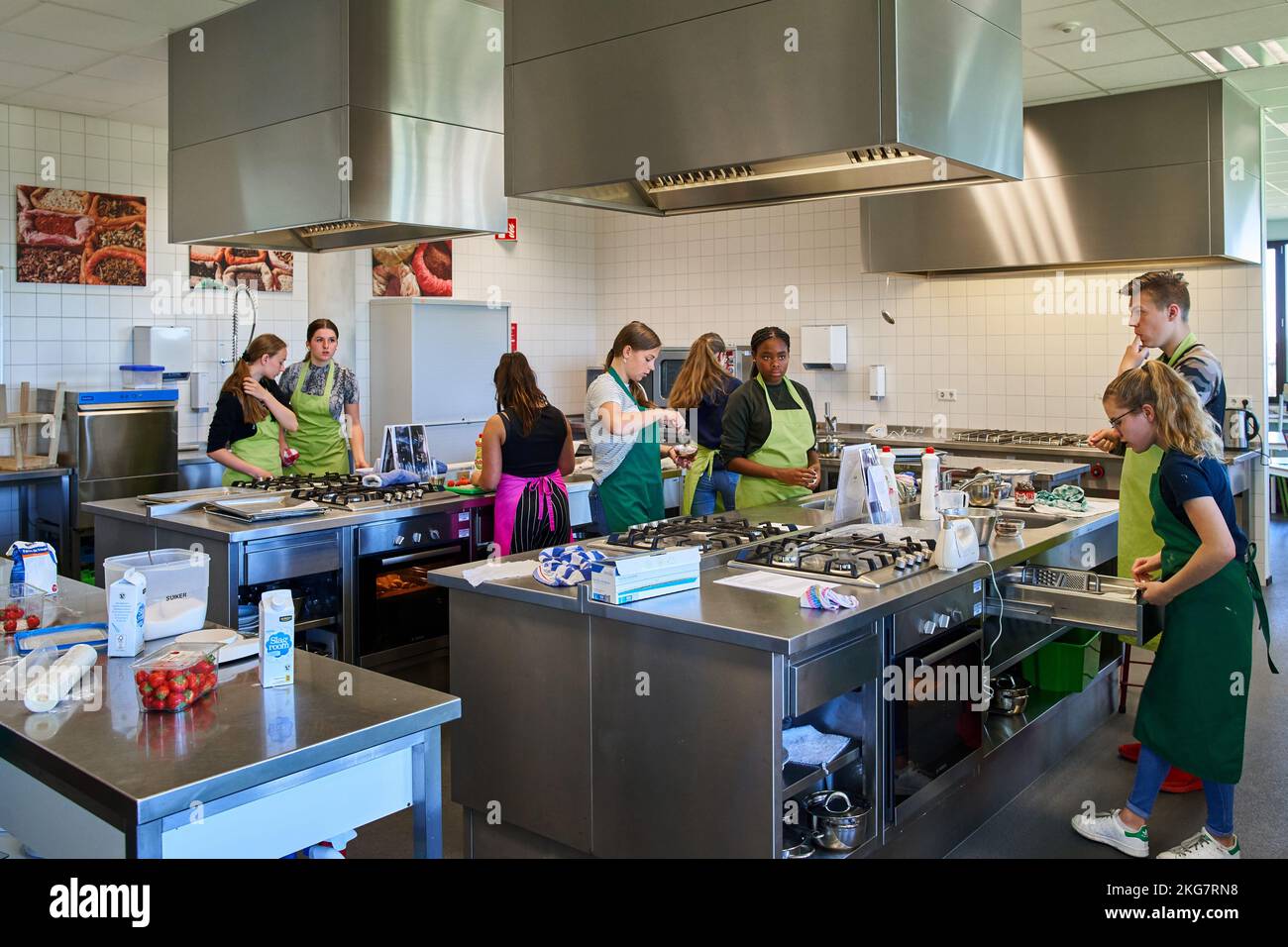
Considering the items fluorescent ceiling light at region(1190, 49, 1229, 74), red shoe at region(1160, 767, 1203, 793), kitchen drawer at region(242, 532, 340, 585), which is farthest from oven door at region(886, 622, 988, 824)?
fluorescent ceiling light at region(1190, 49, 1229, 74)

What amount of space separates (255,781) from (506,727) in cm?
134

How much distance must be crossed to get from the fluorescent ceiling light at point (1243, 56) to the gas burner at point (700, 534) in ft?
12.5

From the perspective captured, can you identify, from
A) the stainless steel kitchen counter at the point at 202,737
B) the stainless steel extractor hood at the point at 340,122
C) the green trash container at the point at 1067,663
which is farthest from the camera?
the stainless steel extractor hood at the point at 340,122

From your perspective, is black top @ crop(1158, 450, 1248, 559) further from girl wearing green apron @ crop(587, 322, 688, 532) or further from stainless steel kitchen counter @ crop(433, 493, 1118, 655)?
girl wearing green apron @ crop(587, 322, 688, 532)

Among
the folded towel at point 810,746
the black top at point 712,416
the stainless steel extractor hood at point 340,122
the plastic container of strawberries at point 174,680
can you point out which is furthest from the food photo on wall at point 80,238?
the folded towel at point 810,746

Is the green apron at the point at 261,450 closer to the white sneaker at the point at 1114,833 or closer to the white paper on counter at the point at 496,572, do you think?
the white paper on counter at the point at 496,572

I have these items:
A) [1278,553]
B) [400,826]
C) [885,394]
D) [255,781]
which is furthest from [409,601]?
[1278,553]

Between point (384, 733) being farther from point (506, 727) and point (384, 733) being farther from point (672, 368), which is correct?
point (672, 368)

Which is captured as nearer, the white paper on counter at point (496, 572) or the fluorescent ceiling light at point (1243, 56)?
the white paper on counter at point (496, 572)

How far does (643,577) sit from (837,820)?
2.70 feet

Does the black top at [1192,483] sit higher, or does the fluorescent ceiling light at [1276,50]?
the fluorescent ceiling light at [1276,50]

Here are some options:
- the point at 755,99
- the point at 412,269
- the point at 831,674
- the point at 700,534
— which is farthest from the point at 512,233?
the point at 831,674

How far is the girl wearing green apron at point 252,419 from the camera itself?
16.9ft

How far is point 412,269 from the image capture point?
28.0ft
